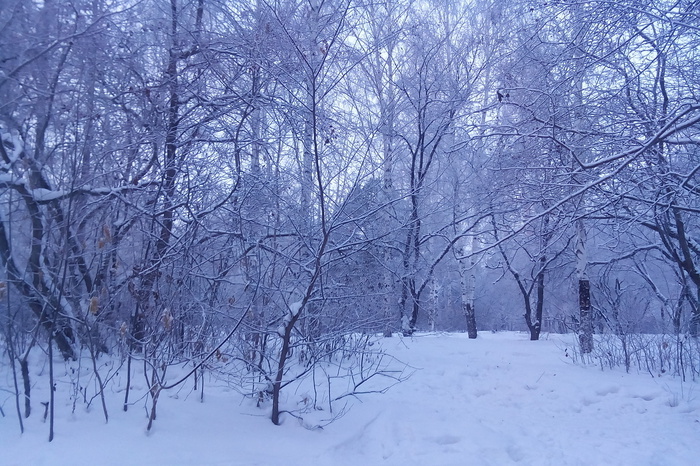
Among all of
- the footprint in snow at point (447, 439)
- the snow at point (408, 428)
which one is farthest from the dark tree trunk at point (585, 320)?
the footprint in snow at point (447, 439)

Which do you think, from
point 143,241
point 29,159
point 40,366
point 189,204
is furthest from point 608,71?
point 40,366

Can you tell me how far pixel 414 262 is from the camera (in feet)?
29.1

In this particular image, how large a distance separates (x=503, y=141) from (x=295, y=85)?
3.05m

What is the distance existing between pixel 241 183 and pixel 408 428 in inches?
112

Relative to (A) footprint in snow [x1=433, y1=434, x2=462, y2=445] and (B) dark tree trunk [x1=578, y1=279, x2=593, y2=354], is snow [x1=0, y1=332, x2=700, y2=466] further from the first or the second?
(B) dark tree trunk [x1=578, y1=279, x2=593, y2=354]

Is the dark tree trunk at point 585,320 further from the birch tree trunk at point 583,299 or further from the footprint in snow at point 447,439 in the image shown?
the footprint in snow at point 447,439

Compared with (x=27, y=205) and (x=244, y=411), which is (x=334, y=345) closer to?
(x=244, y=411)

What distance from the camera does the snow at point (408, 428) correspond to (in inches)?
160

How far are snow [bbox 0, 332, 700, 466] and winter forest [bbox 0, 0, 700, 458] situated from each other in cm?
19

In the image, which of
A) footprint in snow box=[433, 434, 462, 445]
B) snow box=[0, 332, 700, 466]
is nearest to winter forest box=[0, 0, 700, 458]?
snow box=[0, 332, 700, 466]

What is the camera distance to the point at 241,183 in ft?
17.8

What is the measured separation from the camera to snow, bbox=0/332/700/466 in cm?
405

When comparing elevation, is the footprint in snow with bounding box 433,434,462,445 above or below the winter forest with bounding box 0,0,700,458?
below

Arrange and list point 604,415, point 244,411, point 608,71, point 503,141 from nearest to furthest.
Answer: point 244,411 < point 604,415 < point 608,71 < point 503,141
